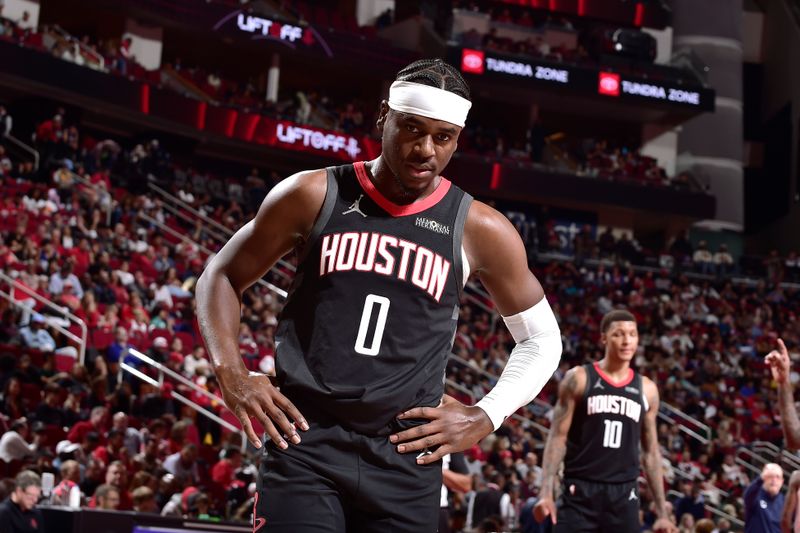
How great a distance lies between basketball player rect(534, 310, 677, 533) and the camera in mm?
7320

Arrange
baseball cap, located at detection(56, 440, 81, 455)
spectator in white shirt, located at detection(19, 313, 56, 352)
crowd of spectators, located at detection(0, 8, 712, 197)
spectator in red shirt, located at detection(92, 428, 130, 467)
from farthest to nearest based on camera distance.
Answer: crowd of spectators, located at detection(0, 8, 712, 197)
spectator in white shirt, located at detection(19, 313, 56, 352)
spectator in red shirt, located at detection(92, 428, 130, 467)
baseball cap, located at detection(56, 440, 81, 455)

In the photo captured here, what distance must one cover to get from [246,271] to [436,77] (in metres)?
0.82

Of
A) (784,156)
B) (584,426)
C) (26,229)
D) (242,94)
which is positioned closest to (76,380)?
(26,229)

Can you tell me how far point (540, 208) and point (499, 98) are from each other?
3.45 meters

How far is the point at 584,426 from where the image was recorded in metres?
7.49

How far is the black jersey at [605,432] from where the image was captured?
740 cm

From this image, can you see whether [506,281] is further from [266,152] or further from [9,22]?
[266,152]

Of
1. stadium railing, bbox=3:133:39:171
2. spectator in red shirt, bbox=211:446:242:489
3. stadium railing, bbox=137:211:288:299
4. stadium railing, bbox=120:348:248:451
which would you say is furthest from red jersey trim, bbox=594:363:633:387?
stadium railing, bbox=3:133:39:171

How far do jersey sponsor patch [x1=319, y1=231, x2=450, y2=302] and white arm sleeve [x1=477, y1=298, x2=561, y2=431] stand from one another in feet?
1.20

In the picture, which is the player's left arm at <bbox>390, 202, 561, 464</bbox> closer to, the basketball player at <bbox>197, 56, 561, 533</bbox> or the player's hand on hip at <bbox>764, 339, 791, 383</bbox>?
the basketball player at <bbox>197, 56, 561, 533</bbox>

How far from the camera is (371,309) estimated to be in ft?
10.6

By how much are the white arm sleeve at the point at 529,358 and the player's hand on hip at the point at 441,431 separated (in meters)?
0.13

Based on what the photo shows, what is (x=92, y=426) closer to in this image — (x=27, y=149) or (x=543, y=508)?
(x=543, y=508)

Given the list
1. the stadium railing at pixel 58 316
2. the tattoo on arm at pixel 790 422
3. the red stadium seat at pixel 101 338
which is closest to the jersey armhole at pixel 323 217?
the tattoo on arm at pixel 790 422
